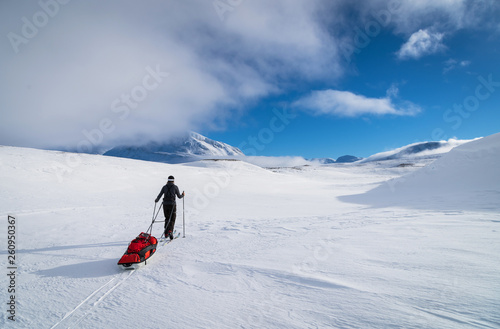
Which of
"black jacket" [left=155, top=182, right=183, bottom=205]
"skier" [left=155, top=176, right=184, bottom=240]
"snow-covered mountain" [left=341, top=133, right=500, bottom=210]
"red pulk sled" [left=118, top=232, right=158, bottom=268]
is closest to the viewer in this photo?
"red pulk sled" [left=118, top=232, right=158, bottom=268]

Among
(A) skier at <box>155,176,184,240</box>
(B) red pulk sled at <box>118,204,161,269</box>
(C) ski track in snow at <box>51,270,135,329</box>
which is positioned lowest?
(C) ski track in snow at <box>51,270,135,329</box>

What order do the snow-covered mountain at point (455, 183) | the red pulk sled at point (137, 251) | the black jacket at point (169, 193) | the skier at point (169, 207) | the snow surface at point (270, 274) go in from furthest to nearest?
the snow-covered mountain at point (455, 183) → the black jacket at point (169, 193) → the skier at point (169, 207) → the red pulk sled at point (137, 251) → the snow surface at point (270, 274)

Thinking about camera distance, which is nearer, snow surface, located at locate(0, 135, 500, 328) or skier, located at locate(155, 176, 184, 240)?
snow surface, located at locate(0, 135, 500, 328)

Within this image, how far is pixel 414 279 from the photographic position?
3.87m

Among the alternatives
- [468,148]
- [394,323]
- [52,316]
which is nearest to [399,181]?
[468,148]

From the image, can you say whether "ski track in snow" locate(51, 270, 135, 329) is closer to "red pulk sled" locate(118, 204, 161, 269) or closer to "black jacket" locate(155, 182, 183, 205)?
"red pulk sled" locate(118, 204, 161, 269)

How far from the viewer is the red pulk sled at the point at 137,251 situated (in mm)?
4668

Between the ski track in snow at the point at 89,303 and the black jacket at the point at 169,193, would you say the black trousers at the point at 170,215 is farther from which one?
the ski track in snow at the point at 89,303

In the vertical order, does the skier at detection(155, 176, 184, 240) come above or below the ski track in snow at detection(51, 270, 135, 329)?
above

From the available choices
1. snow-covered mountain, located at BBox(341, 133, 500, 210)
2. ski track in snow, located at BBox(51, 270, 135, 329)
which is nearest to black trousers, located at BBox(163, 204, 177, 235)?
ski track in snow, located at BBox(51, 270, 135, 329)

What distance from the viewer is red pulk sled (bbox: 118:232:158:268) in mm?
4668

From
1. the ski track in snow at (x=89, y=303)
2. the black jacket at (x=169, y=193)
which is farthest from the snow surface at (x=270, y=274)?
the black jacket at (x=169, y=193)

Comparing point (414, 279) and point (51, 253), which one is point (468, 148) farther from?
point (51, 253)

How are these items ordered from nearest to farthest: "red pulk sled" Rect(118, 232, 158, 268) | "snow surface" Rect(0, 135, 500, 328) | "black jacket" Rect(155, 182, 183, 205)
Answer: "snow surface" Rect(0, 135, 500, 328), "red pulk sled" Rect(118, 232, 158, 268), "black jacket" Rect(155, 182, 183, 205)
